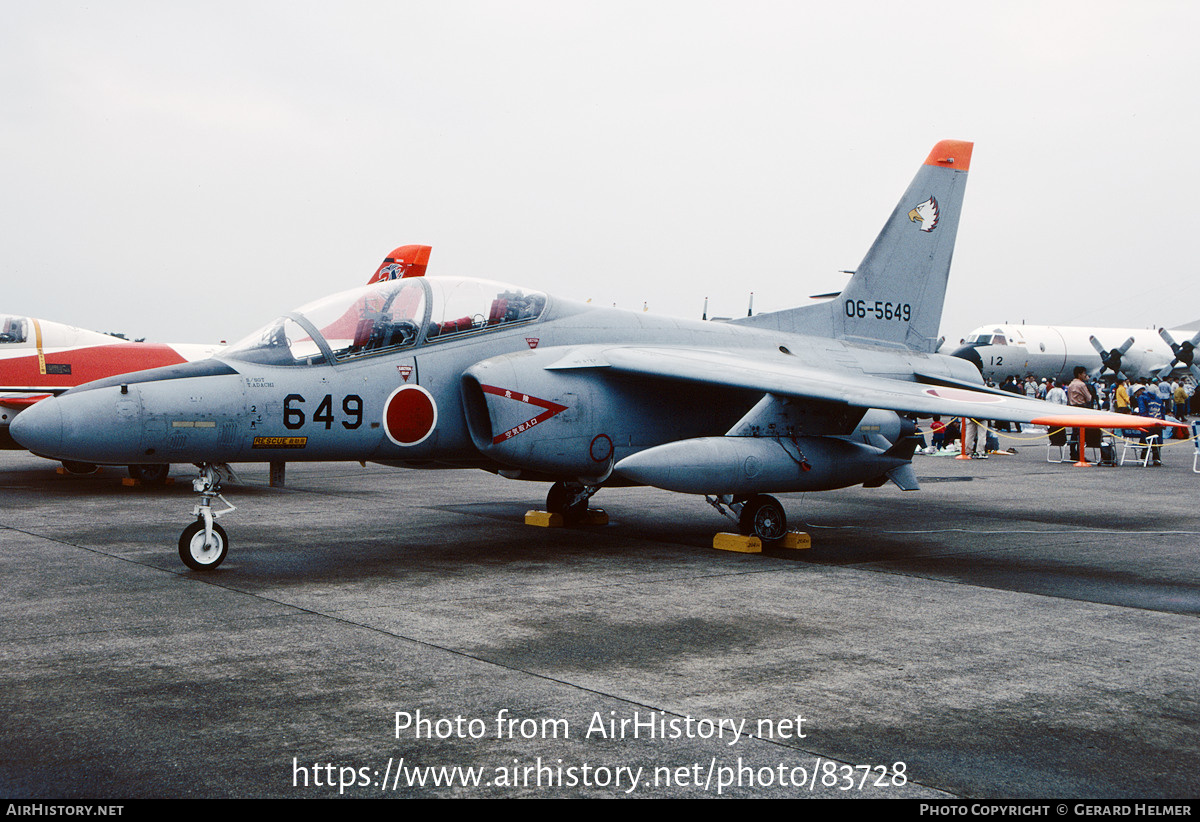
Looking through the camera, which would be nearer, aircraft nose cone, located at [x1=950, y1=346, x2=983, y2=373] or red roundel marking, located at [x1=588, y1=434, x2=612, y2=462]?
red roundel marking, located at [x1=588, y1=434, x2=612, y2=462]

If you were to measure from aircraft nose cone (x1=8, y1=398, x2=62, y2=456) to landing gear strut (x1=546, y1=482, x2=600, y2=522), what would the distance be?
505 centimetres

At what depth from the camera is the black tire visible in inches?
567

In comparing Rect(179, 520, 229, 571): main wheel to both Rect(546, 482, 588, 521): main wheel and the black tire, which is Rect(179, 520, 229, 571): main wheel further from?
the black tire

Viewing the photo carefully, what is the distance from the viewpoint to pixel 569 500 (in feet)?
34.8

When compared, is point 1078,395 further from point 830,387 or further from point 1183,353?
point 1183,353

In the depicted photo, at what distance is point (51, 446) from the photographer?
6.73 m

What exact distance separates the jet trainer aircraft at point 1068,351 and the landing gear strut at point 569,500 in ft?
115

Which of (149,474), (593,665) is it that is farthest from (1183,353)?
(593,665)

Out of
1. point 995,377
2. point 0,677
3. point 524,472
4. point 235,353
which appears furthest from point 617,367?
point 995,377

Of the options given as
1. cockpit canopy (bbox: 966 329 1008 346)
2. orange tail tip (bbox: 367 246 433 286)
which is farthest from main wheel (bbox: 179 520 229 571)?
cockpit canopy (bbox: 966 329 1008 346)

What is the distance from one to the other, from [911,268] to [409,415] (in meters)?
6.97

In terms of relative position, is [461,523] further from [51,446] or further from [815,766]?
[815,766]

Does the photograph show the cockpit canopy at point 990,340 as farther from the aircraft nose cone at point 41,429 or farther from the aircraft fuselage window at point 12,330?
the aircraft nose cone at point 41,429

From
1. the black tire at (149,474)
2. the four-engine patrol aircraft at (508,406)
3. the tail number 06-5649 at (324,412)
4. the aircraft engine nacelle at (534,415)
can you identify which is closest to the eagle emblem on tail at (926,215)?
the four-engine patrol aircraft at (508,406)
